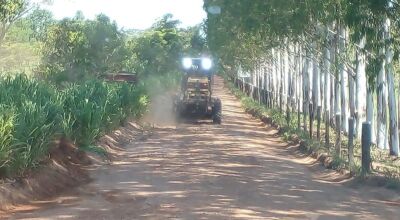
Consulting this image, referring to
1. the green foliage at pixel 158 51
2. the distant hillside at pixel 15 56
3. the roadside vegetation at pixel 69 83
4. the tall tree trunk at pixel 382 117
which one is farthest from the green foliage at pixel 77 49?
the distant hillside at pixel 15 56

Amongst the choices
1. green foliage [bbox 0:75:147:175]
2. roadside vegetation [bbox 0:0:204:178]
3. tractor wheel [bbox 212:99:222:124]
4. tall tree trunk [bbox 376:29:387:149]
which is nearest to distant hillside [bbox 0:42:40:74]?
roadside vegetation [bbox 0:0:204:178]

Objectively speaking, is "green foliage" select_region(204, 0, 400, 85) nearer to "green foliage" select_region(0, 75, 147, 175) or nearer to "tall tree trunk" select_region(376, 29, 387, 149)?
"tall tree trunk" select_region(376, 29, 387, 149)

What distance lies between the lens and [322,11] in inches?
720

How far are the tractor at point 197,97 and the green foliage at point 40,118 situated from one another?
9.69 meters

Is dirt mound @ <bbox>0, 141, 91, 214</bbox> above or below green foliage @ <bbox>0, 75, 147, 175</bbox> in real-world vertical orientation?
below

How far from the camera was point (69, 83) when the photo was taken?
3008 centimetres

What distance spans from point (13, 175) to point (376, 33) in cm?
662

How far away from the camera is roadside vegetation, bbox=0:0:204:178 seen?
12.1m

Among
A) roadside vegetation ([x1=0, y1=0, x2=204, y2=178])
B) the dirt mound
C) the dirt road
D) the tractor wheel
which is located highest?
roadside vegetation ([x1=0, y1=0, x2=204, y2=178])

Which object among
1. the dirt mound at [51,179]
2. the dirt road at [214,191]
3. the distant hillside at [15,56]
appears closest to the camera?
the dirt road at [214,191]

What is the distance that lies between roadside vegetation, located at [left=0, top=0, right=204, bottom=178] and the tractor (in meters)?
1.87

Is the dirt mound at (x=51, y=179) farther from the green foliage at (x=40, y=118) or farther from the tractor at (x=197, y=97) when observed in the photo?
the tractor at (x=197, y=97)

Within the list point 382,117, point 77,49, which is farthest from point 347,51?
point 77,49

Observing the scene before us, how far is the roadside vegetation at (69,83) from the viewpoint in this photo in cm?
1212
